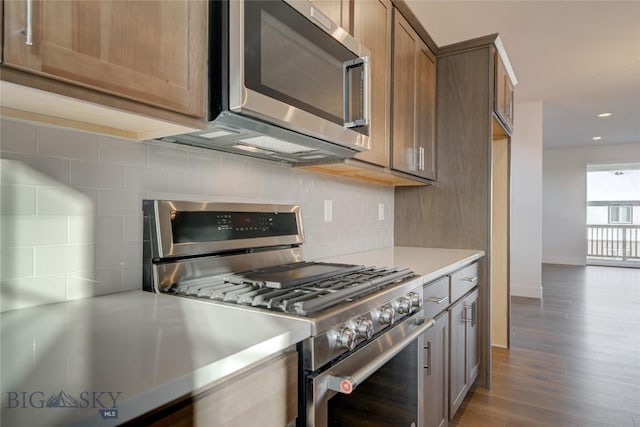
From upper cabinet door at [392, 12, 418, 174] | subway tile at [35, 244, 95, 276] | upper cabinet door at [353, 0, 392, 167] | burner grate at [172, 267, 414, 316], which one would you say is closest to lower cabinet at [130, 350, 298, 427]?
burner grate at [172, 267, 414, 316]

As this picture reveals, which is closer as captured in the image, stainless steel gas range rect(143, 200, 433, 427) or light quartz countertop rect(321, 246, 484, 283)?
stainless steel gas range rect(143, 200, 433, 427)

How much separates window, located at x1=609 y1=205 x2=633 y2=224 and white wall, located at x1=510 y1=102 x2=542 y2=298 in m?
4.86

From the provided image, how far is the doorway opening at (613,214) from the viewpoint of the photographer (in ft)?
27.5

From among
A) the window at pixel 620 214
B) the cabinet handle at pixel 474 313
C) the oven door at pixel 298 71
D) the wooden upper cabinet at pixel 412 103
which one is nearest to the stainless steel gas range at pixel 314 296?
the oven door at pixel 298 71

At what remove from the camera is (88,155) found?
1.08 metres

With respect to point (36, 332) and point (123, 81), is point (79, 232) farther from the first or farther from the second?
point (123, 81)

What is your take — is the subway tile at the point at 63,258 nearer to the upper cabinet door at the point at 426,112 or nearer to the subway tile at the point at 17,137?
the subway tile at the point at 17,137

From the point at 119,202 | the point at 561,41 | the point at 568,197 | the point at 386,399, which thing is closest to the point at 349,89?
the point at 119,202

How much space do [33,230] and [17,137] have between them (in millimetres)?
232

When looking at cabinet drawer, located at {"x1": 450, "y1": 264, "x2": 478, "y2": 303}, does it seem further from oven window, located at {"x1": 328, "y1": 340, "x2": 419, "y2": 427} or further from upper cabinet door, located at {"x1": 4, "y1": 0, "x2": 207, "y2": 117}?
upper cabinet door, located at {"x1": 4, "y1": 0, "x2": 207, "y2": 117}

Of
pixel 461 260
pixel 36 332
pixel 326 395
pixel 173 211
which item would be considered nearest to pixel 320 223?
pixel 461 260

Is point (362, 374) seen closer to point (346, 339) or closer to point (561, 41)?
point (346, 339)

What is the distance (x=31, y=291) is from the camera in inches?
38.0

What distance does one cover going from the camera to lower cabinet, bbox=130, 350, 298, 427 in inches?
23.3
